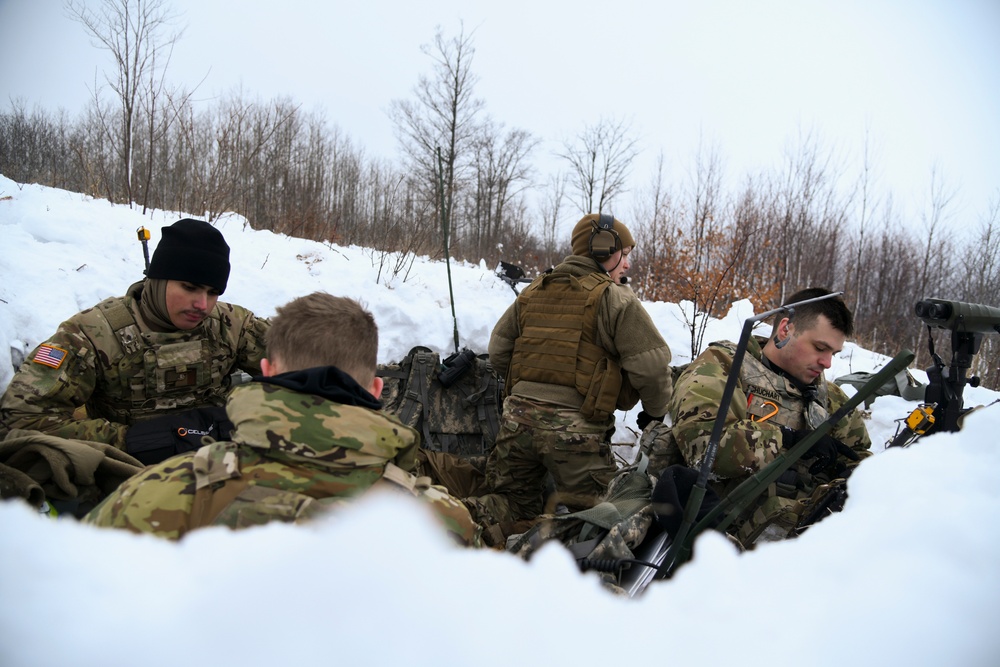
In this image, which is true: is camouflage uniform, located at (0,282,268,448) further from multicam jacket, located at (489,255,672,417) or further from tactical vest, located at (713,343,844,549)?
tactical vest, located at (713,343,844,549)

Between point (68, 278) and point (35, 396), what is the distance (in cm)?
155

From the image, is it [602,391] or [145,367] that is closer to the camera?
[145,367]

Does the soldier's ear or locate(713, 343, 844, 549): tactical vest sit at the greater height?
the soldier's ear

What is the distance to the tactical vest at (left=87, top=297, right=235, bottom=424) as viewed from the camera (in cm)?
280

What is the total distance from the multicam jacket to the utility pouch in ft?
0.17

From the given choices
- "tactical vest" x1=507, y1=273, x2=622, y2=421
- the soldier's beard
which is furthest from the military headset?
the soldier's beard

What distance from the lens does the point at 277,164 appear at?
569 inches

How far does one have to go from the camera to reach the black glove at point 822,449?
8.88 feet

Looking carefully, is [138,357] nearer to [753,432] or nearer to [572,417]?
[572,417]

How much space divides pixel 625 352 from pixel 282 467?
2172 mm

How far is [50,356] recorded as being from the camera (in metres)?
2.59

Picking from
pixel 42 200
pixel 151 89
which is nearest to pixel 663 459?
pixel 42 200

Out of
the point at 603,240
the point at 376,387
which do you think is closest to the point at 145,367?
the point at 376,387

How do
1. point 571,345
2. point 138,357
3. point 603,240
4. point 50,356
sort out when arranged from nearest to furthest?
point 50,356 < point 138,357 < point 571,345 < point 603,240
